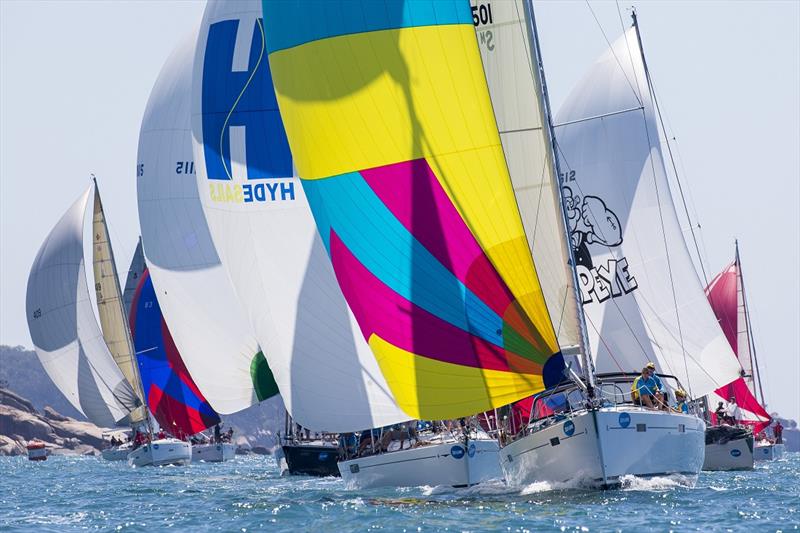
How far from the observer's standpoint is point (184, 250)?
36.5 m

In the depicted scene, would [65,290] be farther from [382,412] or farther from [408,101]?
[408,101]

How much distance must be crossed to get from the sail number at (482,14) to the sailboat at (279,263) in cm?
435

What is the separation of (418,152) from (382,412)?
7.18 metres

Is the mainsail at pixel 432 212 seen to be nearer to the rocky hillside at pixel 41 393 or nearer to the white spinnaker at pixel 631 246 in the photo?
the white spinnaker at pixel 631 246

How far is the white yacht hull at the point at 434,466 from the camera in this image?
2467cm

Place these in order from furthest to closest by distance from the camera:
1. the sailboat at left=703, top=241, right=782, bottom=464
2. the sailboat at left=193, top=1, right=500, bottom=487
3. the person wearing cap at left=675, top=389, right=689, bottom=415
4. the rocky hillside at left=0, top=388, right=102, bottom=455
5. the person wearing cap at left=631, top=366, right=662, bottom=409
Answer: the rocky hillside at left=0, top=388, right=102, bottom=455, the sailboat at left=703, top=241, right=782, bottom=464, the sailboat at left=193, top=1, right=500, bottom=487, the person wearing cap at left=675, top=389, right=689, bottom=415, the person wearing cap at left=631, top=366, right=662, bottom=409

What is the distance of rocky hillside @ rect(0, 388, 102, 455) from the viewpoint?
9712 cm

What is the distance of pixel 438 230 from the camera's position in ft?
65.6

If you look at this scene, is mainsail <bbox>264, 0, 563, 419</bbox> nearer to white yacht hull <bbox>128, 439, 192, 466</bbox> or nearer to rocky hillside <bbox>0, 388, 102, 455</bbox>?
white yacht hull <bbox>128, 439, 192, 466</bbox>

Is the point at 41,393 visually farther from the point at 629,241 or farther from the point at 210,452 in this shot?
the point at 629,241

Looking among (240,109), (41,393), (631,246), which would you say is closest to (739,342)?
(631,246)

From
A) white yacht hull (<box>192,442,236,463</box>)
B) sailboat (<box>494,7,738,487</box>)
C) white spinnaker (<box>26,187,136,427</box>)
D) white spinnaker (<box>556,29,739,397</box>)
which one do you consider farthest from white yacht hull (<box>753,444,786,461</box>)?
white spinnaker (<box>26,187,136,427</box>)

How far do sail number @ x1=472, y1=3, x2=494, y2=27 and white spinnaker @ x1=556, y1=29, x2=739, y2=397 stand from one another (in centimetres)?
786

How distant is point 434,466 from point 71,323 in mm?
33189
